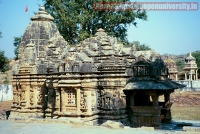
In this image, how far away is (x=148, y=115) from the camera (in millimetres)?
11852

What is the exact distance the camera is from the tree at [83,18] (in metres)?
27.0

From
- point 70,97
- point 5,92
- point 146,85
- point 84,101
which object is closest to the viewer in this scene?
point 84,101

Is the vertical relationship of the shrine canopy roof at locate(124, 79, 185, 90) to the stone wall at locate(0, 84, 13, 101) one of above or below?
above

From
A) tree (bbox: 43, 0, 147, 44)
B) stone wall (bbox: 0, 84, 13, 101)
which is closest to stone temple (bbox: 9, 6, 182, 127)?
tree (bbox: 43, 0, 147, 44)

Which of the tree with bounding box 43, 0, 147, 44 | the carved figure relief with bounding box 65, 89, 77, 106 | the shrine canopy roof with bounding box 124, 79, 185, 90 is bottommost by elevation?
the carved figure relief with bounding box 65, 89, 77, 106

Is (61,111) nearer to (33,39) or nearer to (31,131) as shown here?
(31,131)

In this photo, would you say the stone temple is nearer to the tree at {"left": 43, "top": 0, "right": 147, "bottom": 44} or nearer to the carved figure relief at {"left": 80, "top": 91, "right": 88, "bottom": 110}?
the carved figure relief at {"left": 80, "top": 91, "right": 88, "bottom": 110}

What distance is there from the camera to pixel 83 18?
26500mm

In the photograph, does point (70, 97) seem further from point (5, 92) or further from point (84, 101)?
point (5, 92)

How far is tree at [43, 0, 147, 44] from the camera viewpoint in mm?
27031

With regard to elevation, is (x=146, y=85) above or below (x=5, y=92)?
above

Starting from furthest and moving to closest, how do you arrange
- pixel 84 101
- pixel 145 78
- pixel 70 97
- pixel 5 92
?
pixel 5 92 → pixel 145 78 → pixel 70 97 → pixel 84 101

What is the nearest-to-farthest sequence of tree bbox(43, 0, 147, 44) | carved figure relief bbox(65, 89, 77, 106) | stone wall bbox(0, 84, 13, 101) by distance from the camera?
carved figure relief bbox(65, 89, 77, 106) → tree bbox(43, 0, 147, 44) → stone wall bbox(0, 84, 13, 101)

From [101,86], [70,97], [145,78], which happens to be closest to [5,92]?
[70,97]
